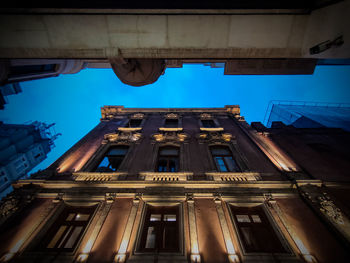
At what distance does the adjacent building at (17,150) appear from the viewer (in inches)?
866

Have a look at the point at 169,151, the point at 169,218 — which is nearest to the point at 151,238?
the point at 169,218

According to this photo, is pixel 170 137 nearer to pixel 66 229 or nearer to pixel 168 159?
pixel 168 159

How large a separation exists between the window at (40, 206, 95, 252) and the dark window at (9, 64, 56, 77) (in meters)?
9.19

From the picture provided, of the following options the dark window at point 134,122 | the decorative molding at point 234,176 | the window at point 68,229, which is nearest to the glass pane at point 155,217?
the window at point 68,229

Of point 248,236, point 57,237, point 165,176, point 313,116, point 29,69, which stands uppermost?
point 313,116

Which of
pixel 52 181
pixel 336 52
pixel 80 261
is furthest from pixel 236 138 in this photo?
pixel 52 181

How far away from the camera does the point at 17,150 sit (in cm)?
2434

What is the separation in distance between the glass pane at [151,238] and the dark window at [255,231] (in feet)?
10.3

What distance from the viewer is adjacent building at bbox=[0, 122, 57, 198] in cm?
2198

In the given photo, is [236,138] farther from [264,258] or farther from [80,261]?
[80,261]

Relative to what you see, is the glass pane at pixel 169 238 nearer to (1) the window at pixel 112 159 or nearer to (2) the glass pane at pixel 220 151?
(1) the window at pixel 112 159

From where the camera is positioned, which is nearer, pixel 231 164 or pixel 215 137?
pixel 231 164

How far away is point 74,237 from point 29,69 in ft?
37.9

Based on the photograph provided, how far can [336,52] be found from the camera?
9.32 feet
